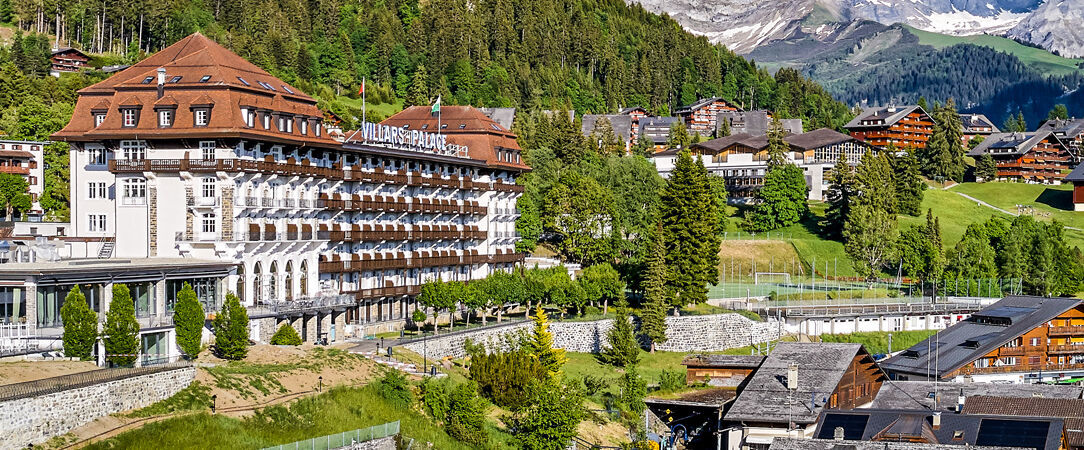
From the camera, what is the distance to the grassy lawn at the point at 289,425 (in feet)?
190

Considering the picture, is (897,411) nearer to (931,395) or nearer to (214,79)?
(931,395)

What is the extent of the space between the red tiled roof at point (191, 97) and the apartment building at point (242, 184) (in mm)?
91

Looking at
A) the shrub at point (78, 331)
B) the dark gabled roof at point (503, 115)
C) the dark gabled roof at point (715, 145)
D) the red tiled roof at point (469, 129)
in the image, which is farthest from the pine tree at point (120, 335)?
the dark gabled roof at point (715, 145)

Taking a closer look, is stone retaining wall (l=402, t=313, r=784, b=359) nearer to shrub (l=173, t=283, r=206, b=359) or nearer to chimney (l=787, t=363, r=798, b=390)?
chimney (l=787, t=363, r=798, b=390)

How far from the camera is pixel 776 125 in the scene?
189 meters

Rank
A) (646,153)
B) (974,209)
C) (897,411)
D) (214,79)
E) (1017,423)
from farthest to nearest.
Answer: (646,153) → (974,209) → (214,79) → (897,411) → (1017,423)

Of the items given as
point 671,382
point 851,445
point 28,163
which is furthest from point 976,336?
point 28,163

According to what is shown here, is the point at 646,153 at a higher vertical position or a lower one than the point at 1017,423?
higher

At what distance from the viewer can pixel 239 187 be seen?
89000 mm

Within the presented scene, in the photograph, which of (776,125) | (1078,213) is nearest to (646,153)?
(776,125)

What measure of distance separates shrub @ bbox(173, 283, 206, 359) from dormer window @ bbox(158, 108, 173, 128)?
16.5m

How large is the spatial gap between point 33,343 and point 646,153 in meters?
136

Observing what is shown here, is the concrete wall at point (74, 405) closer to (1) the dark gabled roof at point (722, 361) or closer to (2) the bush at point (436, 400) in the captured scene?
(2) the bush at point (436, 400)

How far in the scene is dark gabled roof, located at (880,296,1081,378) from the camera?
4262 inches
